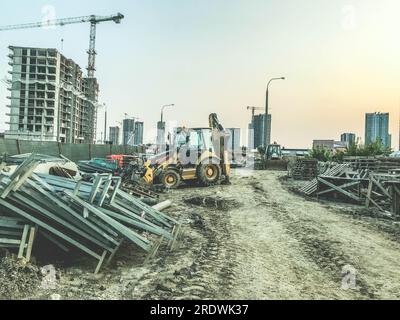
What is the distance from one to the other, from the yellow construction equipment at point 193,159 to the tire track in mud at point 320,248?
5.45m

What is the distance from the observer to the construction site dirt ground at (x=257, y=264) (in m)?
4.75

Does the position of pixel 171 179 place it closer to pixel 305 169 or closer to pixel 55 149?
pixel 55 149

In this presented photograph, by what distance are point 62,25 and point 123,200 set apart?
99.9 metres

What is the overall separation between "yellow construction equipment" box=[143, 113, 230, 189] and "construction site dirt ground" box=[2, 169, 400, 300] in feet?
15.9

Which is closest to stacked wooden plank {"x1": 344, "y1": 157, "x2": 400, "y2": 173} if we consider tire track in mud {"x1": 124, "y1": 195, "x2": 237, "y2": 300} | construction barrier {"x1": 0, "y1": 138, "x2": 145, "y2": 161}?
tire track in mud {"x1": 124, "y1": 195, "x2": 237, "y2": 300}

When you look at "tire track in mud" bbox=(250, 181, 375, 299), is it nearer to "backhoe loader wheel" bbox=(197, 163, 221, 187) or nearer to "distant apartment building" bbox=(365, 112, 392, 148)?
"backhoe loader wheel" bbox=(197, 163, 221, 187)

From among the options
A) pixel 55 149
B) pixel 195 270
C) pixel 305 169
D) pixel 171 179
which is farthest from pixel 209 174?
pixel 195 270

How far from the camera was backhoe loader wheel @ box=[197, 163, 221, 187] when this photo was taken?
16.0 meters

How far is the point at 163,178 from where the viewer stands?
48.5ft

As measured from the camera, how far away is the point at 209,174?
16.5 m

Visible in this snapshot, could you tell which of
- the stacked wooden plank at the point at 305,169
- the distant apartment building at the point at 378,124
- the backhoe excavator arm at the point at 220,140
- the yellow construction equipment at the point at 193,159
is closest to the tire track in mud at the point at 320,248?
the yellow construction equipment at the point at 193,159
